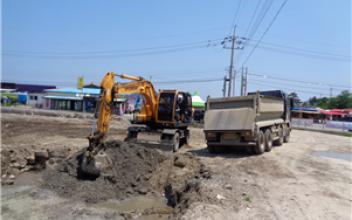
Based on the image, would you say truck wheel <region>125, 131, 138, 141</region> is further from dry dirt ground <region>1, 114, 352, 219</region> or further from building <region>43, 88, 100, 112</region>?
building <region>43, 88, 100, 112</region>

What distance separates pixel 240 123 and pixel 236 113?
0.48 m

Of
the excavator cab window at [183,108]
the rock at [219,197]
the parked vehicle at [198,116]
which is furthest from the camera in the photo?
the parked vehicle at [198,116]

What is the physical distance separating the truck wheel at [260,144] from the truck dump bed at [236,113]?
1.93 ft

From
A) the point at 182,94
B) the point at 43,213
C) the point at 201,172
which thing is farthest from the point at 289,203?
the point at 182,94

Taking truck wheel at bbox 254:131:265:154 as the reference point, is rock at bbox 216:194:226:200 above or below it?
below

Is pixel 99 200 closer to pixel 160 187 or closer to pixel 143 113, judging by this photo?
pixel 160 187

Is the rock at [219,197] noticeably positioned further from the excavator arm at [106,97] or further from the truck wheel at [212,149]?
the truck wheel at [212,149]

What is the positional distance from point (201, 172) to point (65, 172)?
169 inches

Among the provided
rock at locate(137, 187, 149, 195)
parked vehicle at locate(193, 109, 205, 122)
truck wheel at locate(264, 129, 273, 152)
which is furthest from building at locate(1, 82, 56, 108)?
rock at locate(137, 187, 149, 195)

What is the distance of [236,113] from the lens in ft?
44.0

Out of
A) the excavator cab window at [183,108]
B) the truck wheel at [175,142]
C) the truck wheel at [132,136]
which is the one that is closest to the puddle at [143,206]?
the truck wheel at [175,142]

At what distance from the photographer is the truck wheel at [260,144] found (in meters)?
13.5

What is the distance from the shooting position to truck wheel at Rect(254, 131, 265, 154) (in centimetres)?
1348

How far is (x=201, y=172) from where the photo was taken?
10531 millimetres
